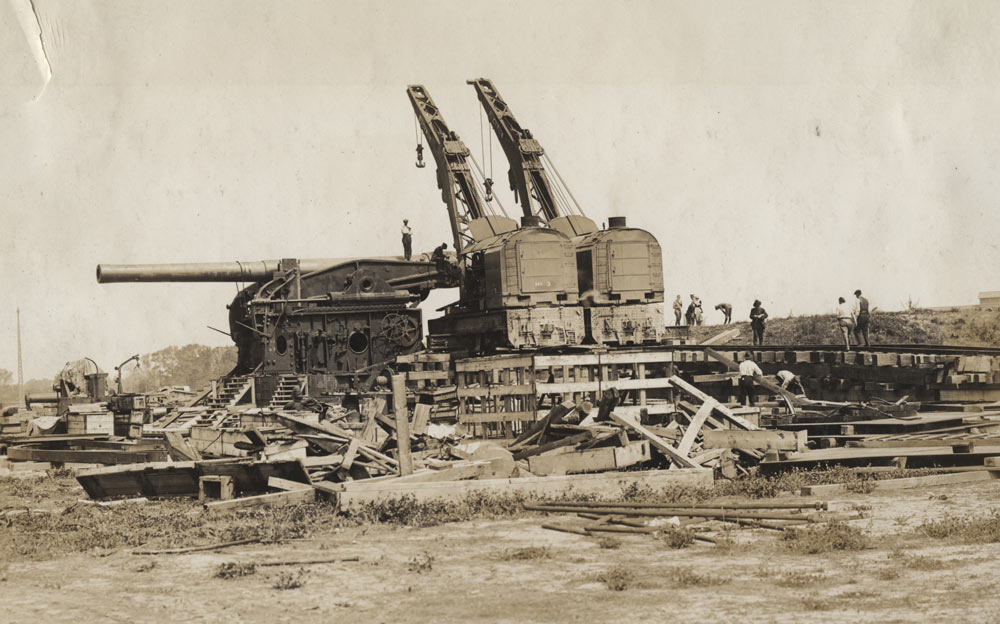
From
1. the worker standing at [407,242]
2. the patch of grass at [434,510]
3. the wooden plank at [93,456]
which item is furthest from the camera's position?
the worker standing at [407,242]

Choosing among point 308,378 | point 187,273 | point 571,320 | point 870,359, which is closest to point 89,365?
point 187,273

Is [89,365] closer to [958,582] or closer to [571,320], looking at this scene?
[571,320]

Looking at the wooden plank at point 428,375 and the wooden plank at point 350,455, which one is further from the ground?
the wooden plank at point 428,375

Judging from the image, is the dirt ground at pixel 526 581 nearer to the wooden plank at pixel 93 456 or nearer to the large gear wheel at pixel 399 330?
the wooden plank at pixel 93 456

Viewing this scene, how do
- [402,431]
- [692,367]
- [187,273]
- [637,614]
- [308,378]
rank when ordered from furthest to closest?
1. [187,273]
2. [308,378]
3. [692,367]
4. [402,431]
5. [637,614]

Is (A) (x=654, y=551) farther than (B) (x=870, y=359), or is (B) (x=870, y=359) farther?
(B) (x=870, y=359)

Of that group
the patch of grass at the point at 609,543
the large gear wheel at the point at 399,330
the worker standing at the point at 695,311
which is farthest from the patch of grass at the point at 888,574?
the worker standing at the point at 695,311
